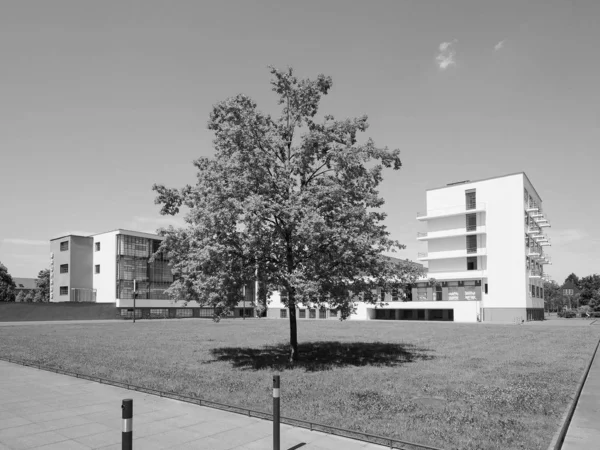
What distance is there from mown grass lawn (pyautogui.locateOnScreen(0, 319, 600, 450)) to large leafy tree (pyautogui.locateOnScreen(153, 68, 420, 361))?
2.69 metres

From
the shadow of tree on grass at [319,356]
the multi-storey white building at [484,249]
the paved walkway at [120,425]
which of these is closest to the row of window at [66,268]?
the multi-storey white building at [484,249]

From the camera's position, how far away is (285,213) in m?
16.1

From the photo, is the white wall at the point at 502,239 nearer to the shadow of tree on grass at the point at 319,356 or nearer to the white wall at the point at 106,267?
the shadow of tree on grass at the point at 319,356

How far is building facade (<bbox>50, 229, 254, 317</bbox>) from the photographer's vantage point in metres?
78.4

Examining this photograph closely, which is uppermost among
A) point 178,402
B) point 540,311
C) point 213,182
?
point 213,182

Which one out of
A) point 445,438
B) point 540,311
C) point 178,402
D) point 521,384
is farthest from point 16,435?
point 540,311

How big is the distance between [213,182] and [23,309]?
194 feet

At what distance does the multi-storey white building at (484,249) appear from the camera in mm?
67438

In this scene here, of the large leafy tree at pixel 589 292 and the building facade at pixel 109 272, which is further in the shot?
the large leafy tree at pixel 589 292

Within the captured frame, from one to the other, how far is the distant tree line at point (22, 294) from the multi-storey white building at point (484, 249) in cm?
8147

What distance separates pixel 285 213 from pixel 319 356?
761 centimetres

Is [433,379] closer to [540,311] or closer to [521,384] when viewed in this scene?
[521,384]

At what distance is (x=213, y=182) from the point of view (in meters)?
17.0

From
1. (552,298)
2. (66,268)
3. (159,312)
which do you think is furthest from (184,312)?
(552,298)
